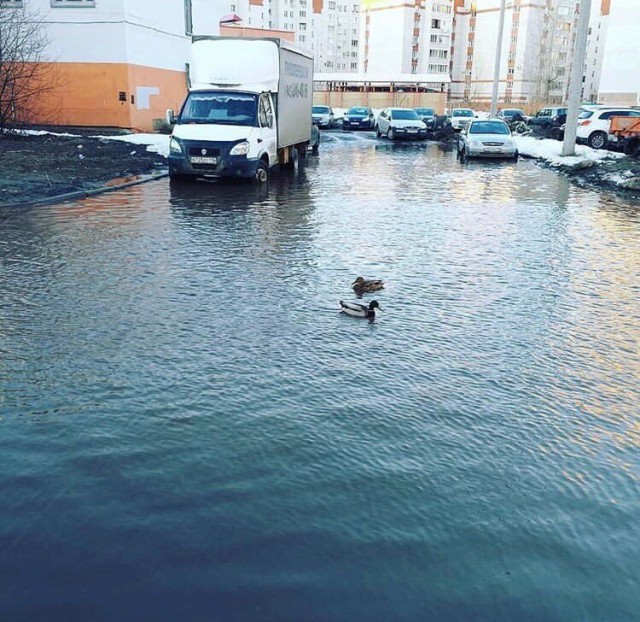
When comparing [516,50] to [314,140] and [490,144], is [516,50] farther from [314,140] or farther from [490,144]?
[314,140]

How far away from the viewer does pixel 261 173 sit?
54.8ft

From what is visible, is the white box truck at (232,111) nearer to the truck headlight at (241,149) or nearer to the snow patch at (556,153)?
the truck headlight at (241,149)

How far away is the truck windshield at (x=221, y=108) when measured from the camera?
16391 millimetres

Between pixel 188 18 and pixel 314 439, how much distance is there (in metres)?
35.9

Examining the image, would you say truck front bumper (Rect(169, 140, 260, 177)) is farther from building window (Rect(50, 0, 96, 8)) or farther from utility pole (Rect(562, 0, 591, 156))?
building window (Rect(50, 0, 96, 8))

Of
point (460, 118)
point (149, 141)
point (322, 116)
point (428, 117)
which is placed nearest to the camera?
point (149, 141)

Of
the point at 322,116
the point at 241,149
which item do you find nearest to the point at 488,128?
the point at 241,149

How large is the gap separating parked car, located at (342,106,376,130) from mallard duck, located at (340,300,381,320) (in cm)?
4555

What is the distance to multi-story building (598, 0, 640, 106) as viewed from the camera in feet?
260

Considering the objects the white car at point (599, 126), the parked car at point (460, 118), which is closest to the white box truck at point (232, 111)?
the white car at point (599, 126)

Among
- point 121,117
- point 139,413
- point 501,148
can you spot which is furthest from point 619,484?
point 121,117

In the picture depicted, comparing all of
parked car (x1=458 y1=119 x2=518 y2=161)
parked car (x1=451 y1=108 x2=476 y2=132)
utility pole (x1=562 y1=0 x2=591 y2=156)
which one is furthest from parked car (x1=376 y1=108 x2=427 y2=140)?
utility pole (x1=562 y1=0 x2=591 y2=156)

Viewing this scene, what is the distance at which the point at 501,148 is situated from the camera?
83.5ft

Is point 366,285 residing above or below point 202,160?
below
